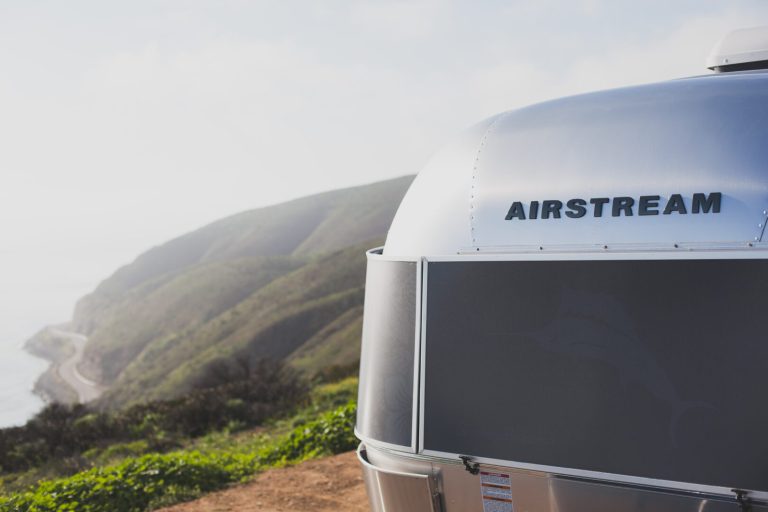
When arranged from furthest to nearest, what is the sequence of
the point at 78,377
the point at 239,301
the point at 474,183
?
1. the point at 78,377
2. the point at 239,301
3. the point at 474,183

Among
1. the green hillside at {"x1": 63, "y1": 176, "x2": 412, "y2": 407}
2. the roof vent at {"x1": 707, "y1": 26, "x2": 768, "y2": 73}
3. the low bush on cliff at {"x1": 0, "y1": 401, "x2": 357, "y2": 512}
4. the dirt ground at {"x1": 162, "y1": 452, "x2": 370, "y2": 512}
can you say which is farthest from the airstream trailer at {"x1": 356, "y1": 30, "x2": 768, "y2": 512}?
the green hillside at {"x1": 63, "y1": 176, "x2": 412, "y2": 407}

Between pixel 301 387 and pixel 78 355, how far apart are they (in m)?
89.1

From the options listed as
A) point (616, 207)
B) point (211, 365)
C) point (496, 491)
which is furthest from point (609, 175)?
point (211, 365)

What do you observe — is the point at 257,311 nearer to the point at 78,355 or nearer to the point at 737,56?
the point at 78,355

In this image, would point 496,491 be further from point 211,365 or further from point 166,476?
point 211,365

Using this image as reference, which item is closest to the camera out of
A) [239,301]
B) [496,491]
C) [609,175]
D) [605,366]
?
[605,366]

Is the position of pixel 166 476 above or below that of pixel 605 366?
below

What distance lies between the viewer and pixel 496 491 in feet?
15.5

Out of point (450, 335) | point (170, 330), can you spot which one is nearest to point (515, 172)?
point (450, 335)

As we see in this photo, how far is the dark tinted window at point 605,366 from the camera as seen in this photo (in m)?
4.04

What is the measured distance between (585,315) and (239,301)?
82216mm

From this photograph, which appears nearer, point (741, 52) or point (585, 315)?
point (585, 315)

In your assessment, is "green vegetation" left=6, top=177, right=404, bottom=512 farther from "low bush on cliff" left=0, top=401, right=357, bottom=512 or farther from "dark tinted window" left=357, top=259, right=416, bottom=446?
"dark tinted window" left=357, top=259, right=416, bottom=446

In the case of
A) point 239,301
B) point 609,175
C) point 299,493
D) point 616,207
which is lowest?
point 239,301
